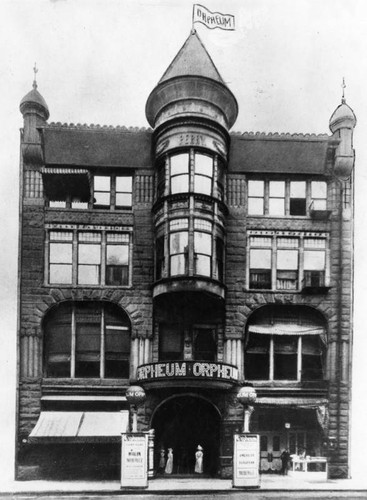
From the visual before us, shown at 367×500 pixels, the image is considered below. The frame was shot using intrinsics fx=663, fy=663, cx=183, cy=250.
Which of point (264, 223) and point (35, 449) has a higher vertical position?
point (264, 223)

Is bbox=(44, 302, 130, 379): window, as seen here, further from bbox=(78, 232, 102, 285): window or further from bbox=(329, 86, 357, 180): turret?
bbox=(329, 86, 357, 180): turret

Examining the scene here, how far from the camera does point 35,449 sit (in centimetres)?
3003

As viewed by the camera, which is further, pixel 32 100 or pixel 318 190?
pixel 318 190

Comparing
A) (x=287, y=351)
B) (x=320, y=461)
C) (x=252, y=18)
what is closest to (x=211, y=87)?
(x=252, y=18)

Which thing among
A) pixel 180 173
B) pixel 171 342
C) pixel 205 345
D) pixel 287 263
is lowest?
pixel 205 345

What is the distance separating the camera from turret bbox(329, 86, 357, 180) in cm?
3275

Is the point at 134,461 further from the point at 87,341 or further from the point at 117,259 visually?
the point at 117,259

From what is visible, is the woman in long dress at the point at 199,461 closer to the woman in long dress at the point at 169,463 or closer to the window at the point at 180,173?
the woman in long dress at the point at 169,463

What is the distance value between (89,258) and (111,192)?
3.46 meters

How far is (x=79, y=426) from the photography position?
97.8 ft

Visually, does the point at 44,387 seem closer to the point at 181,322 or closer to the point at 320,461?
the point at 181,322

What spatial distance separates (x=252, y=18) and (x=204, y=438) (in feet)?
60.9

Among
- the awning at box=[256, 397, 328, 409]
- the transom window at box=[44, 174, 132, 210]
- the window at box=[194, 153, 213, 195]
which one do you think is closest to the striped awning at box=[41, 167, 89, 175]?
the transom window at box=[44, 174, 132, 210]

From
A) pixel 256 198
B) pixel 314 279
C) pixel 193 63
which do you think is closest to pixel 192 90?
pixel 193 63
